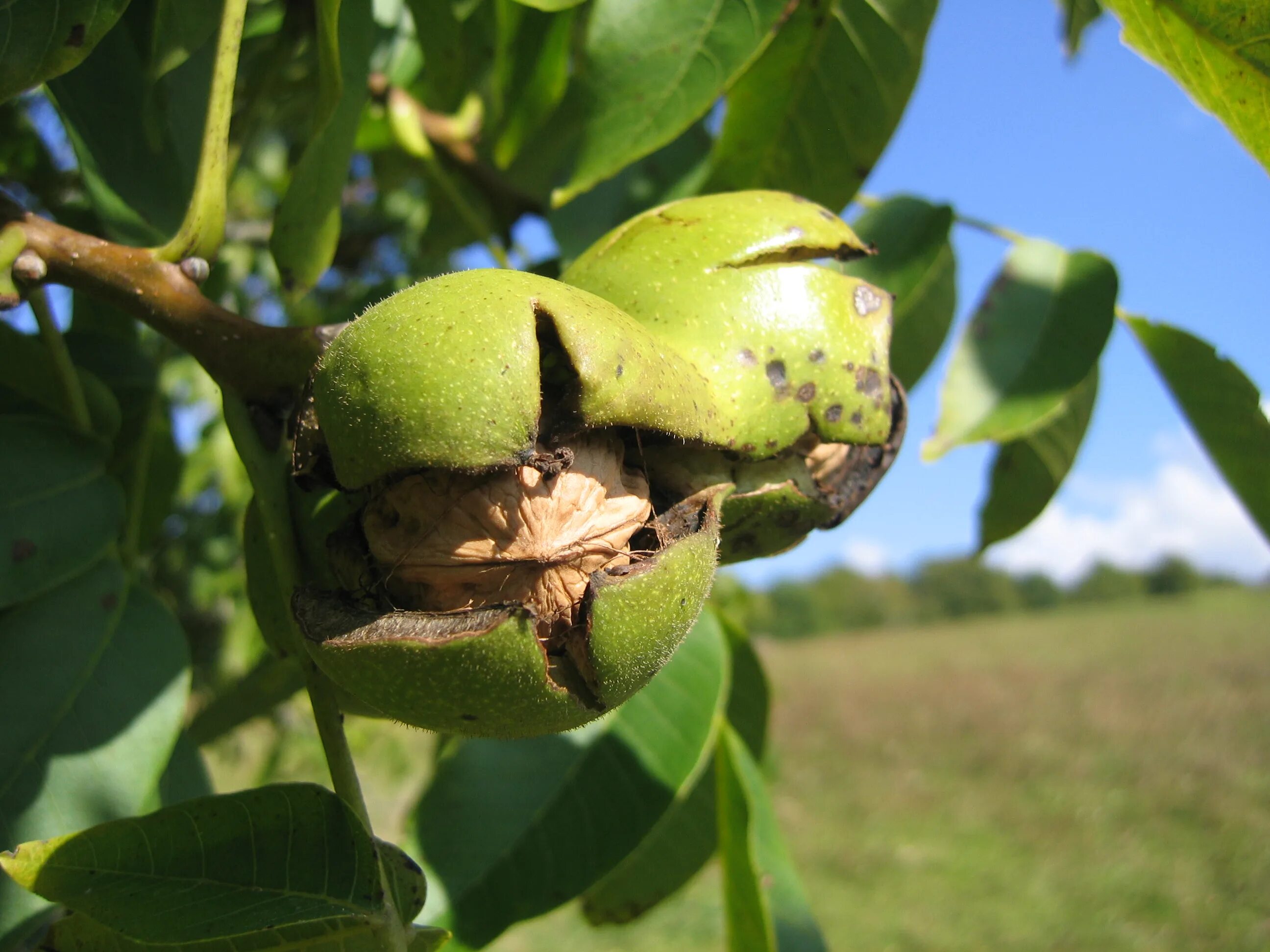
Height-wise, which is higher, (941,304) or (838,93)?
(838,93)

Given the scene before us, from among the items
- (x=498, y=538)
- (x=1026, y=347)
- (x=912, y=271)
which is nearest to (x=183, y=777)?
(x=498, y=538)

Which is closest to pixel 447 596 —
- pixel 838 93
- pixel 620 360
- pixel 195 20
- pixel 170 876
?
pixel 620 360

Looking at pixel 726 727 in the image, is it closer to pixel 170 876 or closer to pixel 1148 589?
pixel 170 876

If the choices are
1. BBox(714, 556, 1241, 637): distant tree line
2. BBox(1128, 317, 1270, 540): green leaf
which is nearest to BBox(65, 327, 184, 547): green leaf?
BBox(1128, 317, 1270, 540): green leaf

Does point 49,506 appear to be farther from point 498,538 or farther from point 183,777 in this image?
point 498,538

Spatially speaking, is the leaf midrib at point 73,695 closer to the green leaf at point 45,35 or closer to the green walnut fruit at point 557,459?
the green walnut fruit at point 557,459

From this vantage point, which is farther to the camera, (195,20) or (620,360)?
(195,20)

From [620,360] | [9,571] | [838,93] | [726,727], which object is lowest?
[726,727]
